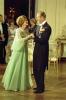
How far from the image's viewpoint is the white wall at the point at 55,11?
12383mm

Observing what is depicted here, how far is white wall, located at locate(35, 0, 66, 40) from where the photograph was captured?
1238cm

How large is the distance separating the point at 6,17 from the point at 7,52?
172 cm

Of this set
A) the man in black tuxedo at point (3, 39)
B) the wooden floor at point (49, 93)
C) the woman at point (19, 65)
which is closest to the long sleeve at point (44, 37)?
the woman at point (19, 65)

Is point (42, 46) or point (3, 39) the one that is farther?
point (3, 39)

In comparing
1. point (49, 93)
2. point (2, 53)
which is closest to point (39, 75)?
point (49, 93)

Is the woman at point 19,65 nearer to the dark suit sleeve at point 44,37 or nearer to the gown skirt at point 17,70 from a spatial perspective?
the gown skirt at point 17,70

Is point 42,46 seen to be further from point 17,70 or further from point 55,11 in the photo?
point 55,11

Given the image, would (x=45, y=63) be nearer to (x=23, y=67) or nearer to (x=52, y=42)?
(x=23, y=67)

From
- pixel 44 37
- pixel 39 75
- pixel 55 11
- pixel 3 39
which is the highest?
pixel 44 37

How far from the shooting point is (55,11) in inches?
489

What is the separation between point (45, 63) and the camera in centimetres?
688

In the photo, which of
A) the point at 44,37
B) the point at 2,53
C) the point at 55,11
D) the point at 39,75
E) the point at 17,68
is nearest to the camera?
the point at 44,37

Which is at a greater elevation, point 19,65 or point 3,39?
point 19,65

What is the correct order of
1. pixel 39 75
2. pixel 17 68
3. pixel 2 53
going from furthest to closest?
pixel 2 53
pixel 17 68
pixel 39 75
